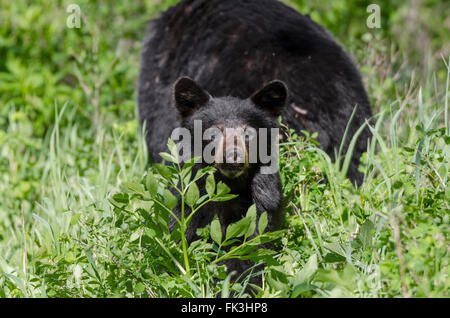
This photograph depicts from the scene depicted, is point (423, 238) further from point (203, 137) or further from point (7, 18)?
point (7, 18)

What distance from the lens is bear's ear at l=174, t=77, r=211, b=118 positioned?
3.50m

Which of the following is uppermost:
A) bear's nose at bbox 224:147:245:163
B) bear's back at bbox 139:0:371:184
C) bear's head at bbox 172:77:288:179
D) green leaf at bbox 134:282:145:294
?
bear's back at bbox 139:0:371:184

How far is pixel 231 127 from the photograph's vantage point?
3.34 meters

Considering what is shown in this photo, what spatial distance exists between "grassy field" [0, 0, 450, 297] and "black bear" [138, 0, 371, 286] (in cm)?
25

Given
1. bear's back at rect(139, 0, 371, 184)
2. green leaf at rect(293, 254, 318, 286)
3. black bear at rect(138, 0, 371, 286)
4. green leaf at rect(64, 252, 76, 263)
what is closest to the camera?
green leaf at rect(293, 254, 318, 286)

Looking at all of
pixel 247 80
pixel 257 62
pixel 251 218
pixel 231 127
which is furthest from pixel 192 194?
pixel 257 62

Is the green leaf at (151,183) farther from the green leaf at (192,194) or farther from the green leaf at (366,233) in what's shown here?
the green leaf at (366,233)

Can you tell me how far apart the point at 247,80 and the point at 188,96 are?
852mm

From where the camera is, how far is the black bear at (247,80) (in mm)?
3441

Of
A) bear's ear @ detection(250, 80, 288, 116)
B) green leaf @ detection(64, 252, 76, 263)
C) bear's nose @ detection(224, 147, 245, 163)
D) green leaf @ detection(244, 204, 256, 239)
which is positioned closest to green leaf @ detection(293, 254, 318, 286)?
green leaf @ detection(244, 204, 256, 239)

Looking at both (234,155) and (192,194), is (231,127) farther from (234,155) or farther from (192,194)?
(192,194)

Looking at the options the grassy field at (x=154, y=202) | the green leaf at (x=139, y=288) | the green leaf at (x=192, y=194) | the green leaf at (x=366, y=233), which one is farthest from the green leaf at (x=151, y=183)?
the green leaf at (x=366, y=233)

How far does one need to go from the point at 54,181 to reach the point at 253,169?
5.16ft

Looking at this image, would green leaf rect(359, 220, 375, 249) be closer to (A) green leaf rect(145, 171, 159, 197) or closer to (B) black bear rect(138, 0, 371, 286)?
(B) black bear rect(138, 0, 371, 286)
